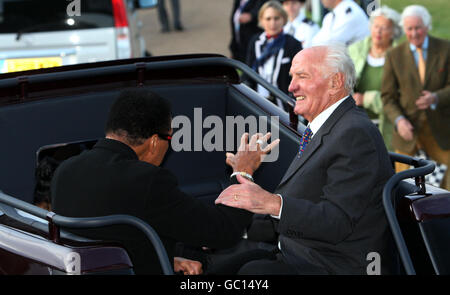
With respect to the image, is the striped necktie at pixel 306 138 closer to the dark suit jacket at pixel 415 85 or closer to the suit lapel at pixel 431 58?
the dark suit jacket at pixel 415 85

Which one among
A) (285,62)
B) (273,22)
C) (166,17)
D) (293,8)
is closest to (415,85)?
(285,62)

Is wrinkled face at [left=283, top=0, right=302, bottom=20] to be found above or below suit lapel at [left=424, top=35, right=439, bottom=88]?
above

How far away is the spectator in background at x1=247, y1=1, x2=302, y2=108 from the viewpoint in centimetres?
724

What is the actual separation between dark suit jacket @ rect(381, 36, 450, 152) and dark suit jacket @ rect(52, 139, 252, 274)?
12.3ft

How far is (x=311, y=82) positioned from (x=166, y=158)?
171 centimetres

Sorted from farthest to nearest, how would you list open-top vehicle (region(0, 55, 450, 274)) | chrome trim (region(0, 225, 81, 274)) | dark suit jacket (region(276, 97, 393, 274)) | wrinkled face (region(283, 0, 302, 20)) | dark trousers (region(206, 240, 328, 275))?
wrinkled face (region(283, 0, 302, 20)), dark trousers (region(206, 240, 328, 275)), dark suit jacket (region(276, 97, 393, 274)), open-top vehicle (region(0, 55, 450, 274)), chrome trim (region(0, 225, 81, 274))

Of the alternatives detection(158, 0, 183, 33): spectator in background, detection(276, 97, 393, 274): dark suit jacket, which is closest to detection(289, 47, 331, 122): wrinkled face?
detection(276, 97, 393, 274): dark suit jacket

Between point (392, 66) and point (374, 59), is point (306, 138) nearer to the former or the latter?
point (392, 66)

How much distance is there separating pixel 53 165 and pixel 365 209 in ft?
6.17

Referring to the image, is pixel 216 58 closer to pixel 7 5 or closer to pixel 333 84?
pixel 333 84

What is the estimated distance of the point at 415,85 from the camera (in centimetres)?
660

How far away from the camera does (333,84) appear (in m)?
3.35

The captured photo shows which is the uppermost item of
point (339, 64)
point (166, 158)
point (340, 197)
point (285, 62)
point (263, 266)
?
point (339, 64)

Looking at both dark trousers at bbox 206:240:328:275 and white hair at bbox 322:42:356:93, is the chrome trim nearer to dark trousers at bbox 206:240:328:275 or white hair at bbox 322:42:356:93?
dark trousers at bbox 206:240:328:275
